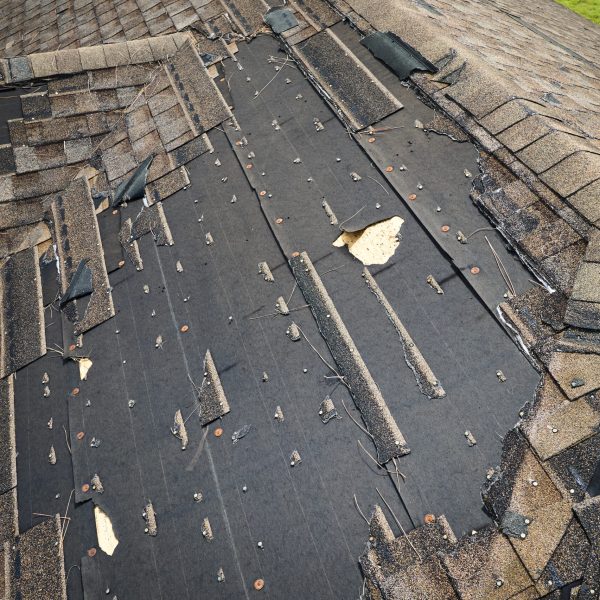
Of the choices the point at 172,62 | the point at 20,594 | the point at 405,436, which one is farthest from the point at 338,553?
the point at 172,62

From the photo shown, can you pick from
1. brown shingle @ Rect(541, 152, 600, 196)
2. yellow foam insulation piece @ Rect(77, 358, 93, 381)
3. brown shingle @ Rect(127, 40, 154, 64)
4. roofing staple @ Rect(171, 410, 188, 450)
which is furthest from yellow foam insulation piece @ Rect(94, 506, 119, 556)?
brown shingle @ Rect(127, 40, 154, 64)

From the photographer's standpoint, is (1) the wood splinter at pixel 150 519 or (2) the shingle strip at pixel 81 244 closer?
(1) the wood splinter at pixel 150 519

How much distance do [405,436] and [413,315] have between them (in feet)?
4.42

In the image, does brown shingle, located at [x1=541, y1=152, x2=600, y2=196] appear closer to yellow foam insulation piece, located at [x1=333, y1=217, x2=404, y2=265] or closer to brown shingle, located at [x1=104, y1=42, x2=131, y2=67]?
yellow foam insulation piece, located at [x1=333, y1=217, x2=404, y2=265]

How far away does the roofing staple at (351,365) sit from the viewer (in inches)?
220

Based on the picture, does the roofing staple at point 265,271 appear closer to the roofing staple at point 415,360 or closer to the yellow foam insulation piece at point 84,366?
the roofing staple at point 415,360

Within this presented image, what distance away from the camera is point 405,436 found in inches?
220

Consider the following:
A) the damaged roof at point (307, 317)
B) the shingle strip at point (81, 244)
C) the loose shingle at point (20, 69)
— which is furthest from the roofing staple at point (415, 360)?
the loose shingle at point (20, 69)

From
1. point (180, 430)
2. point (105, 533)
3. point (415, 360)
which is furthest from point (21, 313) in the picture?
point (415, 360)

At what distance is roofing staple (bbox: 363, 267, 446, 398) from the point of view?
576 cm

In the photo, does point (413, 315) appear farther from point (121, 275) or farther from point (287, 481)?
point (121, 275)

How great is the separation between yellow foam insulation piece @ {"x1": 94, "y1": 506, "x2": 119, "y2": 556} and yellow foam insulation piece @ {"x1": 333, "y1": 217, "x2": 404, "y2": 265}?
13.2ft

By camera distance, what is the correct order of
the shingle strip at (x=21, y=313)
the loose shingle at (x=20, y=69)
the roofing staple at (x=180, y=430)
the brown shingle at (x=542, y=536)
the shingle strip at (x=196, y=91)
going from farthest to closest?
the loose shingle at (x=20, y=69), the shingle strip at (x=196, y=91), the shingle strip at (x=21, y=313), the roofing staple at (x=180, y=430), the brown shingle at (x=542, y=536)

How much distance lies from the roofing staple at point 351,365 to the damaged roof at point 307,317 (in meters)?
0.03
